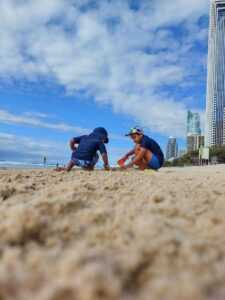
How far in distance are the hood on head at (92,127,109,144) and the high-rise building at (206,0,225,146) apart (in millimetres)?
59813

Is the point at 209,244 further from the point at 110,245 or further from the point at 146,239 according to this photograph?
the point at 110,245

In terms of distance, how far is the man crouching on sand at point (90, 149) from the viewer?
7527 millimetres

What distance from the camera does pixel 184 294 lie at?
936mm

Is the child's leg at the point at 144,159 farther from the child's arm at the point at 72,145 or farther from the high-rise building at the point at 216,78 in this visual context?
the high-rise building at the point at 216,78

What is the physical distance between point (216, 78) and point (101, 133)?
75.4m

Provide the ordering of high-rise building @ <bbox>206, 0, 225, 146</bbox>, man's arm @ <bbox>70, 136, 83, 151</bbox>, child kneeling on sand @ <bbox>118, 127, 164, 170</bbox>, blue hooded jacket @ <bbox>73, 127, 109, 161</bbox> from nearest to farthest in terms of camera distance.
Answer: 1. blue hooded jacket @ <bbox>73, 127, 109, 161</bbox>
2. child kneeling on sand @ <bbox>118, 127, 164, 170</bbox>
3. man's arm @ <bbox>70, 136, 83, 151</bbox>
4. high-rise building @ <bbox>206, 0, 225, 146</bbox>

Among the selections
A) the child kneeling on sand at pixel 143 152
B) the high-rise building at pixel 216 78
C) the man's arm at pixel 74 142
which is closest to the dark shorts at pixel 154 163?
the child kneeling on sand at pixel 143 152

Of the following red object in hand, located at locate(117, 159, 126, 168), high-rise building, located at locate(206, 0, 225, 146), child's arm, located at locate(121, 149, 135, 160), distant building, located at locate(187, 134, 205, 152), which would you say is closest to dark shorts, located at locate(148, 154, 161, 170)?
child's arm, located at locate(121, 149, 135, 160)

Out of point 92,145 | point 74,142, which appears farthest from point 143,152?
point 74,142

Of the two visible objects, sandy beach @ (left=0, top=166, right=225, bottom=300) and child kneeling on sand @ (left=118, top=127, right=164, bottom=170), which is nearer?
sandy beach @ (left=0, top=166, right=225, bottom=300)

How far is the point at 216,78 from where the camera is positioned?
7794 centimetres

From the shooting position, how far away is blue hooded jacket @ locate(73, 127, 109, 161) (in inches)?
296

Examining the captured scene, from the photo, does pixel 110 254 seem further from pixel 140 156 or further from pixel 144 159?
pixel 144 159

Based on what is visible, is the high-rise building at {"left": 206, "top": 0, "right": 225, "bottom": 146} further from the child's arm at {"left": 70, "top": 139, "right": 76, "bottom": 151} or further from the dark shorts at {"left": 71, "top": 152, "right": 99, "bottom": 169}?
the dark shorts at {"left": 71, "top": 152, "right": 99, "bottom": 169}
